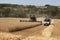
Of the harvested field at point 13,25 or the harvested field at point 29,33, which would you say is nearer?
A: the harvested field at point 29,33

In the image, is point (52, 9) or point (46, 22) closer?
point (46, 22)

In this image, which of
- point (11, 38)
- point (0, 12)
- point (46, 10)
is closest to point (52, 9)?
point (46, 10)

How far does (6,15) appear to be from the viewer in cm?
15412

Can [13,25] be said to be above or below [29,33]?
below

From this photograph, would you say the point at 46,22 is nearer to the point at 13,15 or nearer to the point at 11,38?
the point at 11,38

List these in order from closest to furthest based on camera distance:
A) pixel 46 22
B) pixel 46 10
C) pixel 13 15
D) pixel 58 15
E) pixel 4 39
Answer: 1. pixel 4 39
2. pixel 46 22
3. pixel 13 15
4. pixel 58 15
5. pixel 46 10

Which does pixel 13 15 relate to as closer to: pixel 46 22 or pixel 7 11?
pixel 7 11

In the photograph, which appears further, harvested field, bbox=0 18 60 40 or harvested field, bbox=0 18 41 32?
harvested field, bbox=0 18 41 32

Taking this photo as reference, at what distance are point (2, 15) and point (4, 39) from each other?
5261 inches

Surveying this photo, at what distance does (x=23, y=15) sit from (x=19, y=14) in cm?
386

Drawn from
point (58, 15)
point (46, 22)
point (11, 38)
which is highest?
point (11, 38)

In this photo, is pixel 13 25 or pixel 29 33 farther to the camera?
pixel 13 25

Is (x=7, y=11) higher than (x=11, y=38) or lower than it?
lower

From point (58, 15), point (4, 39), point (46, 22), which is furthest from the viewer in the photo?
point (58, 15)
